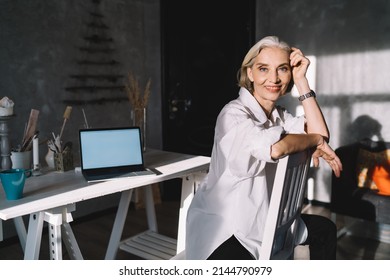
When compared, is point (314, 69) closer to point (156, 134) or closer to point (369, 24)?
point (369, 24)

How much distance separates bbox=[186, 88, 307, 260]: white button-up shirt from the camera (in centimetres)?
137

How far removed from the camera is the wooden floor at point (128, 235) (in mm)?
2789

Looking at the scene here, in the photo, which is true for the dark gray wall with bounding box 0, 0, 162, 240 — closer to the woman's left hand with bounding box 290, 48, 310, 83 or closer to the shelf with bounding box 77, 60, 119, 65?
the shelf with bounding box 77, 60, 119, 65

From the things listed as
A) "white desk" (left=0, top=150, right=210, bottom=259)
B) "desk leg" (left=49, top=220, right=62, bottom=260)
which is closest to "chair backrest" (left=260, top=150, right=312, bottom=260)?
"white desk" (left=0, top=150, right=210, bottom=259)

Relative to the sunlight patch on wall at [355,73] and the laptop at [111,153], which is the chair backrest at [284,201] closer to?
the laptop at [111,153]

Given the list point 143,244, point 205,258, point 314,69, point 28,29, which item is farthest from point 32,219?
point 314,69

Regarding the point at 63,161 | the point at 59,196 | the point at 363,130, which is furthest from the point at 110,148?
the point at 363,130

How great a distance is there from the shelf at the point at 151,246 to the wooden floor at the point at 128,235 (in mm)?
127

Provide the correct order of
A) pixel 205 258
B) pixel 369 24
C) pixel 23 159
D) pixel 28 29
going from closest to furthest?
pixel 205 258 → pixel 23 159 → pixel 28 29 → pixel 369 24

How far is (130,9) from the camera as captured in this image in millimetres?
3797

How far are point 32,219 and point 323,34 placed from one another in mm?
3190

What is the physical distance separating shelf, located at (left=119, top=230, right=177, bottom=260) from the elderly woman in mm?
1014

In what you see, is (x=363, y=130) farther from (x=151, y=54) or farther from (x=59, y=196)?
(x=59, y=196)

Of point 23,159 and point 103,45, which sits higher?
point 103,45
